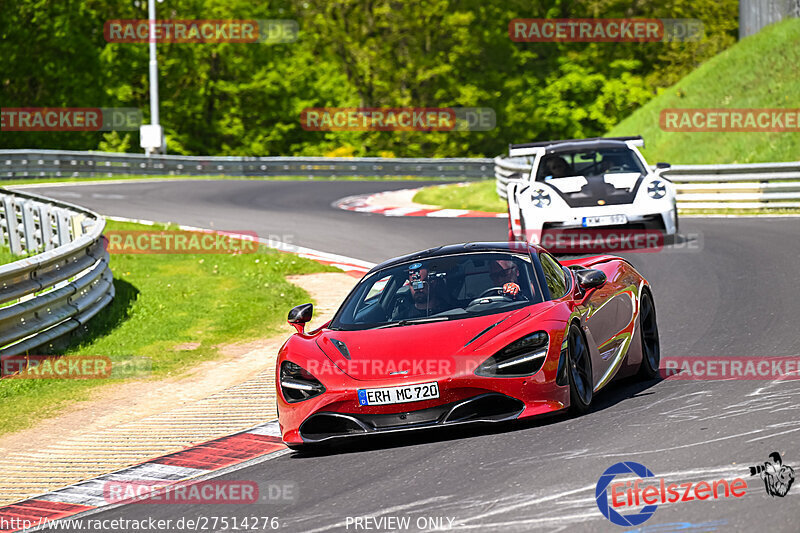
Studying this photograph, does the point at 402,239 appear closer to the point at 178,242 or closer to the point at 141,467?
the point at 178,242

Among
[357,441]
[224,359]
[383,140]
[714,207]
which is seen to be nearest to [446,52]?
[383,140]

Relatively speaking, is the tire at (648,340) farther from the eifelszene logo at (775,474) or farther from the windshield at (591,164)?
the windshield at (591,164)

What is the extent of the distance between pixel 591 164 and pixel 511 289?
9003mm

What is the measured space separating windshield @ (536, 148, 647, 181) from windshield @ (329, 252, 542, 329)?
8449 mm

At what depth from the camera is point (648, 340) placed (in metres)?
9.24

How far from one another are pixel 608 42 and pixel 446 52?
793 centimetres

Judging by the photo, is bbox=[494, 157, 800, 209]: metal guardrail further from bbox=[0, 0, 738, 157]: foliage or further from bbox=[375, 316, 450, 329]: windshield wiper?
bbox=[0, 0, 738, 157]: foliage

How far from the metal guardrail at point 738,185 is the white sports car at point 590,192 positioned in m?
5.63

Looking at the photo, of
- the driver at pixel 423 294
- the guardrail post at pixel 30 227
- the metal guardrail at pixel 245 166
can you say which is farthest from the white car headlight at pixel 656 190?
the metal guardrail at pixel 245 166

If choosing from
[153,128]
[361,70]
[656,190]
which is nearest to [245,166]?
[153,128]

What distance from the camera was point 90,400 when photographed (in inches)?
414

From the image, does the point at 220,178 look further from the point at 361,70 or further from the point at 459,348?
the point at 459,348

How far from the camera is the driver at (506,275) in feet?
27.0

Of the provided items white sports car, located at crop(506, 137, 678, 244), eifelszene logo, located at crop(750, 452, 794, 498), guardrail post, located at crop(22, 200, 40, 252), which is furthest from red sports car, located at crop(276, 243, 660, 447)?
guardrail post, located at crop(22, 200, 40, 252)
